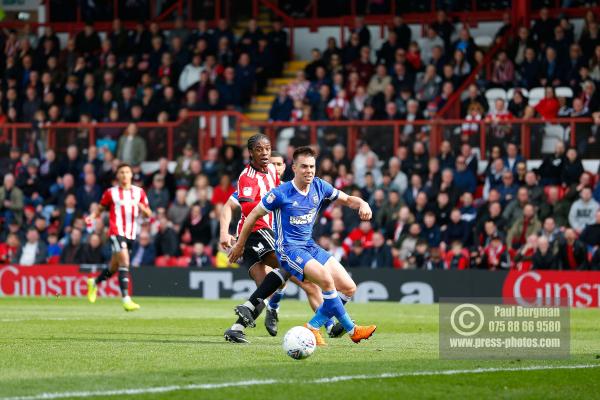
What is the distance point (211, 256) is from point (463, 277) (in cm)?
518

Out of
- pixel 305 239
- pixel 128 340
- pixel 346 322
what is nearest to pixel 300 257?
pixel 305 239

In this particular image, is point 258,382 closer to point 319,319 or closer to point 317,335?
point 319,319

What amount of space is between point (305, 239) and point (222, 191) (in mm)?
13585

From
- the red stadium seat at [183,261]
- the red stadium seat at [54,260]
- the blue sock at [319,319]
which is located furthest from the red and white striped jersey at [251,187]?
the red stadium seat at [54,260]

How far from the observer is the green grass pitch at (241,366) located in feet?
27.5

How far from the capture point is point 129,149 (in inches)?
1049

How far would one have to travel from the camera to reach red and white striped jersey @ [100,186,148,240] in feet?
62.2

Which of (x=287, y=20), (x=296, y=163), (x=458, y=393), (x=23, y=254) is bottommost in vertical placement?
(x=23, y=254)

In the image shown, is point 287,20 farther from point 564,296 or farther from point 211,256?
point 564,296

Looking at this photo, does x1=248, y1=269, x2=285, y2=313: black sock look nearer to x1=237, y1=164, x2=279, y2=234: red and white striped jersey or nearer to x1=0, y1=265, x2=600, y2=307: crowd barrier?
x1=237, y1=164, x2=279, y2=234: red and white striped jersey

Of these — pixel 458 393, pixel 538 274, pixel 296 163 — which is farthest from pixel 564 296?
pixel 458 393

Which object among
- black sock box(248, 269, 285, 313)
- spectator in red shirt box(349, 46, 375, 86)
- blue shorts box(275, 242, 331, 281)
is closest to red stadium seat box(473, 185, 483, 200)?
spectator in red shirt box(349, 46, 375, 86)

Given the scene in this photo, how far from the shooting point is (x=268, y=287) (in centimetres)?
1241

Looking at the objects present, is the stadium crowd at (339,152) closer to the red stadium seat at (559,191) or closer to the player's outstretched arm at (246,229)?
the red stadium seat at (559,191)
